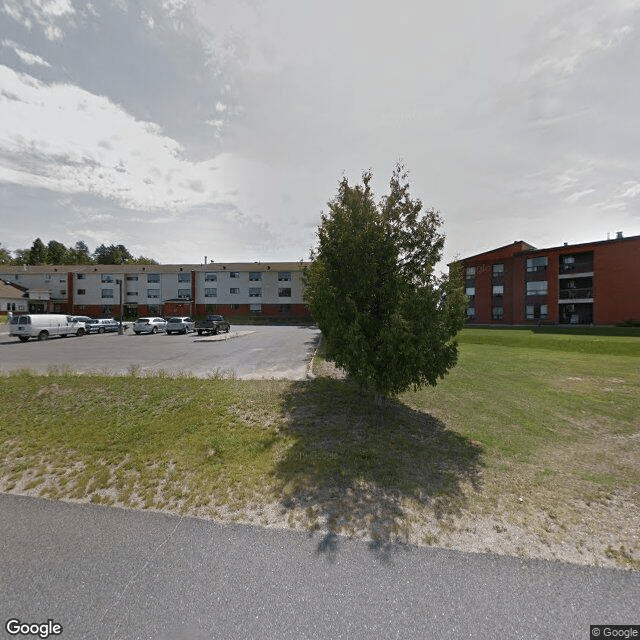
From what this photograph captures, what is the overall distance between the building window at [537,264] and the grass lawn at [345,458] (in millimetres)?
44633

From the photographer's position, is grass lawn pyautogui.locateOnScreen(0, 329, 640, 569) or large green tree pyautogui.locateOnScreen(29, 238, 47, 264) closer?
grass lawn pyautogui.locateOnScreen(0, 329, 640, 569)

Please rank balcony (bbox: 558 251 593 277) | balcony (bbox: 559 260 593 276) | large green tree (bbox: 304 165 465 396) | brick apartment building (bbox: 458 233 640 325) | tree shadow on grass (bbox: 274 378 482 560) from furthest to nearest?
balcony (bbox: 558 251 593 277) → balcony (bbox: 559 260 593 276) → brick apartment building (bbox: 458 233 640 325) → large green tree (bbox: 304 165 465 396) → tree shadow on grass (bbox: 274 378 482 560)

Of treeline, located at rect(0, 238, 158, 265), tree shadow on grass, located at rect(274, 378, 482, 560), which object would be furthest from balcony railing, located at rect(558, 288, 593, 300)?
treeline, located at rect(0, 238, 158, 265)

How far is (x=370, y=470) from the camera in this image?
14.7ft

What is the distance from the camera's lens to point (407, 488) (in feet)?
13.3

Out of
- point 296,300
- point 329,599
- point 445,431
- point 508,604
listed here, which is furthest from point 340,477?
point 296,300

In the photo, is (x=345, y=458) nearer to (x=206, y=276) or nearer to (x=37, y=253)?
(x=206, y=276)

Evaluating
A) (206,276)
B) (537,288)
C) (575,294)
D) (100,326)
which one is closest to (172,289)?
(206,276)

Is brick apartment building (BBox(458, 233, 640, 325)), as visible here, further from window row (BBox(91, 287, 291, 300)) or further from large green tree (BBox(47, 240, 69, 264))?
large green tree (BBox(47, 240, 69, 264))

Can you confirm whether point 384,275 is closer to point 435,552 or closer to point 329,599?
point 435,552

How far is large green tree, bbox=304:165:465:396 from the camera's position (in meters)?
5.69

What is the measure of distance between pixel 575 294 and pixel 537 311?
485cm

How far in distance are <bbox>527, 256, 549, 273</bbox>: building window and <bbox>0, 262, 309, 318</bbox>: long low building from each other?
35602 mm

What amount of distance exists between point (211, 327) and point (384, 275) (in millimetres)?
24079
